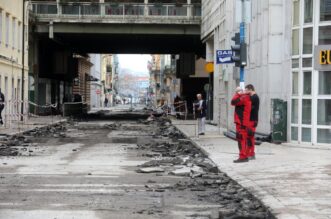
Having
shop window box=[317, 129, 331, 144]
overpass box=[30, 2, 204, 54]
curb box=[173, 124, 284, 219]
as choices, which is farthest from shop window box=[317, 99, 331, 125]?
overpass box=[30, 2, 204, 54]

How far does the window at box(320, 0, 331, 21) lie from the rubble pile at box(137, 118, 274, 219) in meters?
5.14

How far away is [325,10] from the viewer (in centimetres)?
1819

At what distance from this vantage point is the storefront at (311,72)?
18.2m

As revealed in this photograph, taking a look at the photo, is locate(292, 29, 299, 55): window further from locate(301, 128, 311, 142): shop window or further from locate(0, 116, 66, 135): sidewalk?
locate(0, 116, 66, 135): sidewalk

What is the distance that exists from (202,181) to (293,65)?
8.44 m

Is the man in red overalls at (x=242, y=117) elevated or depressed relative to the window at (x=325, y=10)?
depressed

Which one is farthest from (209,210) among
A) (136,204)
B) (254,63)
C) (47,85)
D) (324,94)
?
(47,85)

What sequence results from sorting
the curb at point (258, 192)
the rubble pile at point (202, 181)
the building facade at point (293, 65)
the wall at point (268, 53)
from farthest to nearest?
the wall at point (268, 53) < the building facade at point (293, 65) < the rubble pile at point (202, 181) < the curb at point (258, 192)

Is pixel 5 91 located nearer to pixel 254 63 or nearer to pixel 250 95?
pixel 254 63

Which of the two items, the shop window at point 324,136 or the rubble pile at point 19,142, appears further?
the rubble pile at point 19,142

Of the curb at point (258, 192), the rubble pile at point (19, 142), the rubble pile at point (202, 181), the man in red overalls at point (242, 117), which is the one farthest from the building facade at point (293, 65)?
the rubble pile at point (19, 142)

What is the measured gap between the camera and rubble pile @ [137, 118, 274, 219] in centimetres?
900

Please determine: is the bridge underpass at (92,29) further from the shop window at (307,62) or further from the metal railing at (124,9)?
the shop window at (307,62)

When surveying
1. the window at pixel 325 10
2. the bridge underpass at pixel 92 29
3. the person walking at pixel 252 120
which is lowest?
the person walking at pixel 252 120
